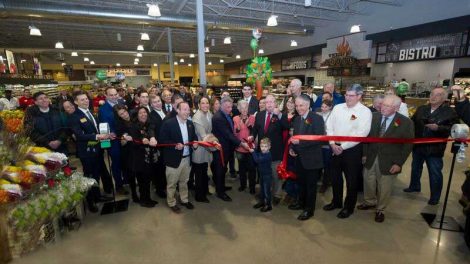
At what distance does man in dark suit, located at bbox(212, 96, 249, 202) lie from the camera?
351 cm

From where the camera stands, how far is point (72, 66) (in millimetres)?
26656

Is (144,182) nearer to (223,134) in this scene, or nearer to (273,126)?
(223,134)

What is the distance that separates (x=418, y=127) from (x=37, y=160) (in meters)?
4.78

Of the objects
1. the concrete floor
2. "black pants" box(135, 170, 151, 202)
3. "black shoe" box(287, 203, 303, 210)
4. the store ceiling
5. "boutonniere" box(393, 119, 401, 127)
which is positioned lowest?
the concrete floor

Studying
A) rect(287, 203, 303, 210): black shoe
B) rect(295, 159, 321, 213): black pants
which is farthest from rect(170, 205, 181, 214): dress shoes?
rect(295, 159, 321, 213): black pants

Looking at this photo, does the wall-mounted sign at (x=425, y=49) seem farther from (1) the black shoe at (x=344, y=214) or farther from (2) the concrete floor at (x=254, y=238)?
(1) the black shoe at (x=344, y=214)

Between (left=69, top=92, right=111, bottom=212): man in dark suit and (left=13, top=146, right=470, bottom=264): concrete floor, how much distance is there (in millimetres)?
533

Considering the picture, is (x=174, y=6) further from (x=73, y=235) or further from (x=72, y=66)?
(x=72, y=66)

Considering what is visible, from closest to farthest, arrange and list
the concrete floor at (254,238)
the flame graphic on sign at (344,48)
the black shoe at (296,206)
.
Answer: the concrete floor at (254,238) < the black shoe at (296,206) < the flame graphic on sign at (344,48)

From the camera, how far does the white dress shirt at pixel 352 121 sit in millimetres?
2900

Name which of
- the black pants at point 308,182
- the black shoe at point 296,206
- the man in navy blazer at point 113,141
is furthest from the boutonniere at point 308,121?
the man in navy blazer at point 113,141

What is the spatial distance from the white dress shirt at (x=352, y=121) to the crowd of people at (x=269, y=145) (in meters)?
0.01

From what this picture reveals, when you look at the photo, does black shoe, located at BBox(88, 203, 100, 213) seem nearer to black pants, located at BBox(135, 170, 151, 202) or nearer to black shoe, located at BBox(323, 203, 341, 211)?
black pants, located at BBox(135, 170, 151, 202)

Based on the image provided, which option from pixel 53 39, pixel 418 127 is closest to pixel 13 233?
pixel 418 127
